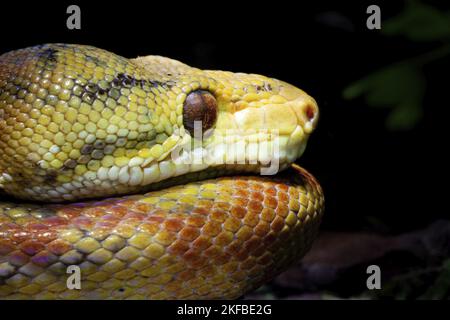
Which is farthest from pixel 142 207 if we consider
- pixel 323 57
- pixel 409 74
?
pixel 323 57

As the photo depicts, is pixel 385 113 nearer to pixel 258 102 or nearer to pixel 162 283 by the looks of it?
pixel 258 102

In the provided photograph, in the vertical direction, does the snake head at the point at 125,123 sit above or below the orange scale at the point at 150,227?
above

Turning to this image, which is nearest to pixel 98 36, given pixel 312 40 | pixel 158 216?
pixel 312 40

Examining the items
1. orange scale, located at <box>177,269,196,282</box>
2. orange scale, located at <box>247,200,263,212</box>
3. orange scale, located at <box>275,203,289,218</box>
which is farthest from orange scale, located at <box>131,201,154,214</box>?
orange scale, located at <box>275,203,289,218</box>

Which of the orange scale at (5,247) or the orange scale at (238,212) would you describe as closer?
the orange scale at (5,247)

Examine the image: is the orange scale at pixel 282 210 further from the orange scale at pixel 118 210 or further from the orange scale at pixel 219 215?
the orange scale at pixel 118 210

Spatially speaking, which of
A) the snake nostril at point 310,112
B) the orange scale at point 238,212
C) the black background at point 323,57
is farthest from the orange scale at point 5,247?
the black background at point 323,57

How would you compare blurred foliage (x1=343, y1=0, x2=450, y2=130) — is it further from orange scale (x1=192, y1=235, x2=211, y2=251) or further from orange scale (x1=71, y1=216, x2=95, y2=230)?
orange scale (x1=71, y1=216, x2=95, y2=230)

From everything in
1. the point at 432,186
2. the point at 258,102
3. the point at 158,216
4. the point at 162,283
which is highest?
the point at 258,102
